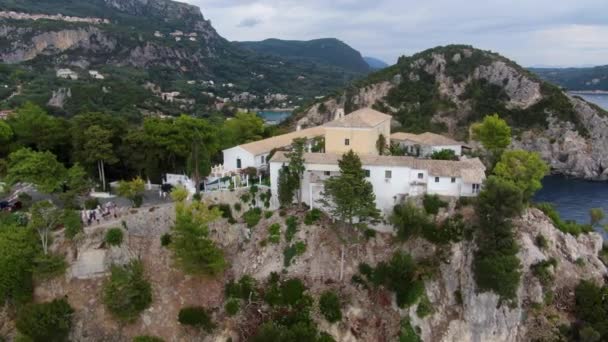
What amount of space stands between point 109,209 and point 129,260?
18.5 ft

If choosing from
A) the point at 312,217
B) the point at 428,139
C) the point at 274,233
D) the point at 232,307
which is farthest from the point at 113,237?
the point at 428,139

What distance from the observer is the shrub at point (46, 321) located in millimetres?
32344

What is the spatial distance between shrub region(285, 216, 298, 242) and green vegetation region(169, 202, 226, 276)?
615 cm

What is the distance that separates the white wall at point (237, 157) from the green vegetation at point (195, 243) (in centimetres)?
943

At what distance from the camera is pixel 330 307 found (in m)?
34.5

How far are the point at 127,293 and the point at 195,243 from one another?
6521 mm

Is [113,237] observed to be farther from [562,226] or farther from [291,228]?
[562,226]

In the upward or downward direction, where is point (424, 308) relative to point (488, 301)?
downward

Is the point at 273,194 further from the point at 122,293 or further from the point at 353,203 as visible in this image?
the point at 122,293

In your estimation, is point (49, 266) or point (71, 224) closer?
point (49, 266)

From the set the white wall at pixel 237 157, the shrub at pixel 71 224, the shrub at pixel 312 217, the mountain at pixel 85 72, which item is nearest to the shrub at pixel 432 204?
the shrub at pixel 312 217

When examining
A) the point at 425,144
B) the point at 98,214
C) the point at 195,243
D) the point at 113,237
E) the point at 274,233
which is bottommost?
the point at 274,233

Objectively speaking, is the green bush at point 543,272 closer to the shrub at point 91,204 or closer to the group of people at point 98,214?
the group of people at point 98,214

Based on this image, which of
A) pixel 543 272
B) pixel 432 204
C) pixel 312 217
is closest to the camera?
pixel 543 272
